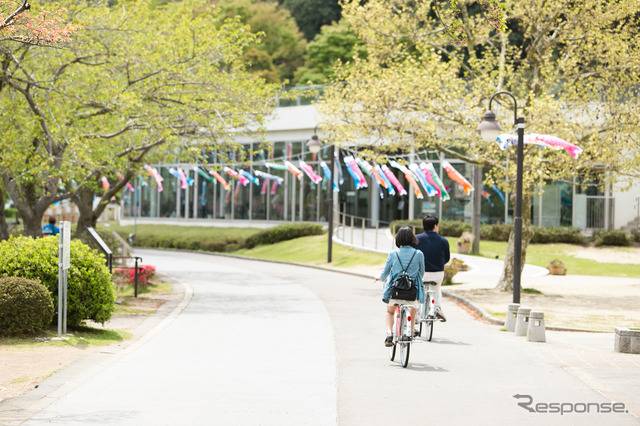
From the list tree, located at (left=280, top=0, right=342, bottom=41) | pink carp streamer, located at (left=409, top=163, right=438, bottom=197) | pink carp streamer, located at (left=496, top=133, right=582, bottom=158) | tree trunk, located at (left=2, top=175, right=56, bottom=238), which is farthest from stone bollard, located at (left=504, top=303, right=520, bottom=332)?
tree, located at (left=280, top=0, right=342, bottom=41)

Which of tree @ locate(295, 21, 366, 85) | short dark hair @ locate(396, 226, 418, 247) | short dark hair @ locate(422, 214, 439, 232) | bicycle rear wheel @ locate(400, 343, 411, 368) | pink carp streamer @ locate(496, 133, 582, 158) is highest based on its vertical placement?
tree @ locate(295, 21, 366, 85)

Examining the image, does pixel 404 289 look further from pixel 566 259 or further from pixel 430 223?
pixel 566 259

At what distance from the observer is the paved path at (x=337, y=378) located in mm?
7375

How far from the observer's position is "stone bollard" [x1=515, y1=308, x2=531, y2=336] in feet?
47.3

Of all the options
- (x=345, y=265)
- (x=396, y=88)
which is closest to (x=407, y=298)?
(x=396, y=88)

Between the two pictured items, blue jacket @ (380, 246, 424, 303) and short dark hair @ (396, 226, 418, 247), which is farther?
short dark hair @ (396, 226, 418, 247)

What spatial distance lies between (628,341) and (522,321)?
8.19 feet

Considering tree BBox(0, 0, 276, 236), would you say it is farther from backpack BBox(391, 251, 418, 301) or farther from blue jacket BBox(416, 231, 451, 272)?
backpack BBox(391, 251, 418, 301)

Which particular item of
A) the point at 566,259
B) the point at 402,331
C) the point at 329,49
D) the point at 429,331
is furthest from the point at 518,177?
the point at 329,49

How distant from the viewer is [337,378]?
9.30m

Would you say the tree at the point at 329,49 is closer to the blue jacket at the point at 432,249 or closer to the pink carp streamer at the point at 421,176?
the pink carp streamer at the point at 421,176

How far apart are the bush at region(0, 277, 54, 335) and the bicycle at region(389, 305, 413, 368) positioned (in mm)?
5182

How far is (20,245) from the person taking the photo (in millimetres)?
13141

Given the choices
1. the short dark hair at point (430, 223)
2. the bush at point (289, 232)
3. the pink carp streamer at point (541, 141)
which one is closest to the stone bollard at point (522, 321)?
the short dark hair at point (430, 223)
